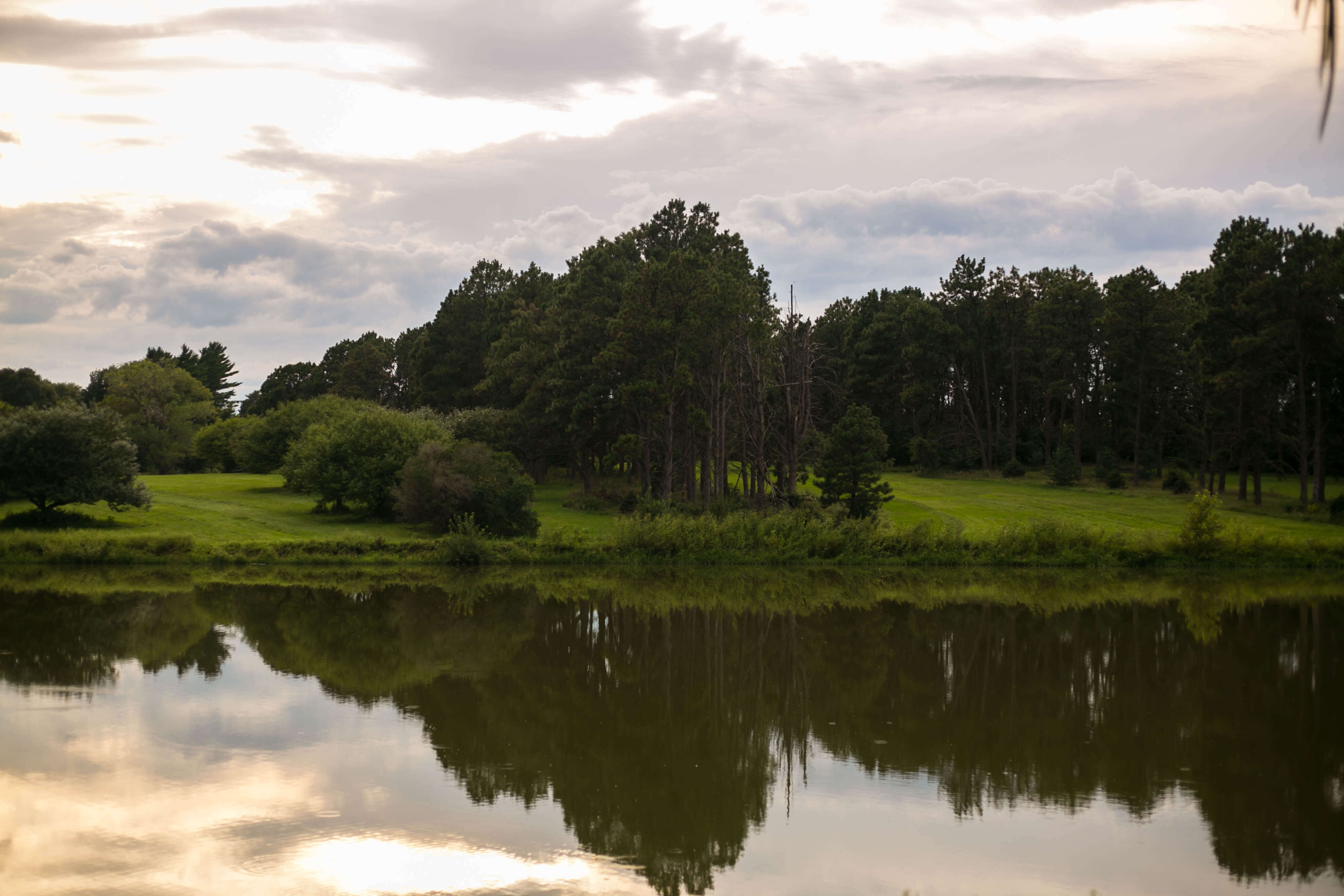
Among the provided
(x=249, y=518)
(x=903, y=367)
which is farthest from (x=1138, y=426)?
(x=249, y=518)

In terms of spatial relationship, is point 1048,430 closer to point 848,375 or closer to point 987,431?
point 987,431

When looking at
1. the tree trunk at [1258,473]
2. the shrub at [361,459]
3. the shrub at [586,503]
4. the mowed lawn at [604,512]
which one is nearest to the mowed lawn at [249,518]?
the mowed lawn at [604,512]

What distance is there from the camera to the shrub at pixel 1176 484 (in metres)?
53.4

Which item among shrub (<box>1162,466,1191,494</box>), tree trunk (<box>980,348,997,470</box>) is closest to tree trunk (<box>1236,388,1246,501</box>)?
shrub (<box>1162,466,1191,494</box>)

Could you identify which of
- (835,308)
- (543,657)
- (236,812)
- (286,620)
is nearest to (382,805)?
(236,812)

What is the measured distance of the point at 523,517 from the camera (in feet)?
125

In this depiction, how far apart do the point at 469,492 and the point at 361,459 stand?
24.8 ft

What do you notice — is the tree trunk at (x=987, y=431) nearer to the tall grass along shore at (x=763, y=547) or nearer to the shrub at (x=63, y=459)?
the tall grass along shore at (x=763, y=547)

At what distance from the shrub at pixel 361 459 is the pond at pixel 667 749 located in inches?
633

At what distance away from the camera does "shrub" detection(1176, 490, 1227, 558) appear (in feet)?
110

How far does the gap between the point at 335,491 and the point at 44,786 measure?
32.2 meters

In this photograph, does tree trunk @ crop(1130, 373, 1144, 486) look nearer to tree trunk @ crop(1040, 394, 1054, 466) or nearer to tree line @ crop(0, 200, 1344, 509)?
tree line @ crop(0, 200, 1344, 509)

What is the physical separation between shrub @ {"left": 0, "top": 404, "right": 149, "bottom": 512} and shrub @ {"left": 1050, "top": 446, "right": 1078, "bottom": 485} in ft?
158

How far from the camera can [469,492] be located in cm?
3747
